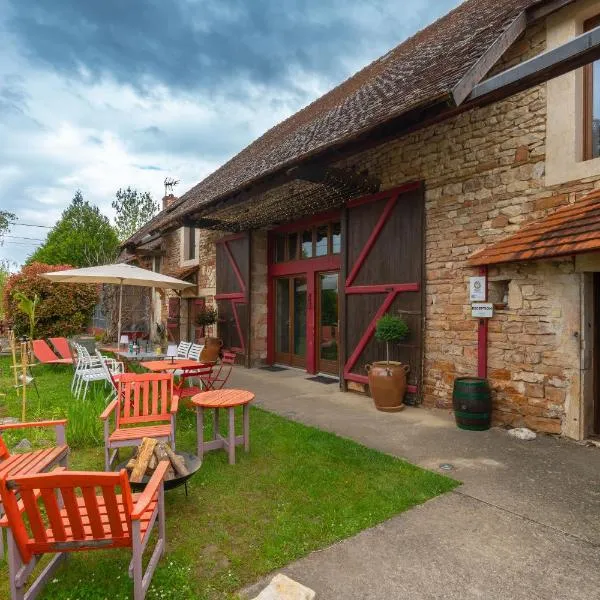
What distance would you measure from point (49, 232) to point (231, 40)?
24.6 meters

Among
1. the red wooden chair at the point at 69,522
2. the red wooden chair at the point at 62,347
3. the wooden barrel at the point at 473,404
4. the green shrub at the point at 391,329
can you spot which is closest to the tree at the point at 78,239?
the red wooden chair at the point at 62,347

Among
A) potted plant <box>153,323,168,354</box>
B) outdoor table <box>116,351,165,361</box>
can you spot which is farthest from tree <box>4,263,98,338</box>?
outdoor table <box>116,351,165,361</box>

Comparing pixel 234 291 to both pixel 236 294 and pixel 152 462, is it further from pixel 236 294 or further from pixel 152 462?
pixel 152 462

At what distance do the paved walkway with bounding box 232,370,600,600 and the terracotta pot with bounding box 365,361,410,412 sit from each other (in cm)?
125

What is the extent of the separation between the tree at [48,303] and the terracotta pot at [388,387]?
10.5m

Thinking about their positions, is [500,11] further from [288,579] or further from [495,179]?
[288,579]

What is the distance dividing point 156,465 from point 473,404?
3801 millimetres

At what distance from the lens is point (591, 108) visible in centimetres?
472

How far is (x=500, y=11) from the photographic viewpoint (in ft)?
20.2

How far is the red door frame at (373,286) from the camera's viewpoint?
6.36m

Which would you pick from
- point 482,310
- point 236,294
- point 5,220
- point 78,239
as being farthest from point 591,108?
point 5,220

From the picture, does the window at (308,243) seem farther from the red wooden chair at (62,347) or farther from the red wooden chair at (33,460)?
the red wooden chair at (33,460)

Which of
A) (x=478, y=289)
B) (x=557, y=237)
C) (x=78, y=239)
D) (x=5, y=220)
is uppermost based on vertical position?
(x=5, y=220)

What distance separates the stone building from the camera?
14.9 ft
